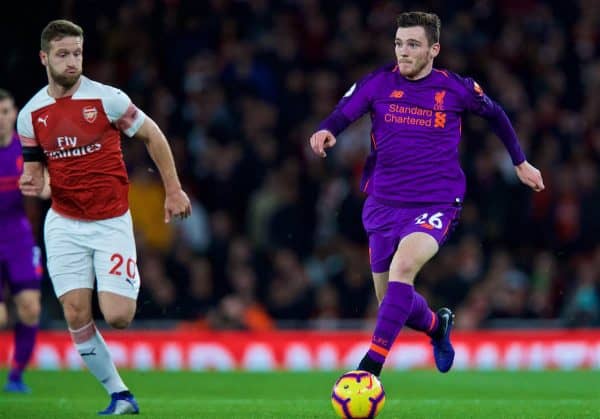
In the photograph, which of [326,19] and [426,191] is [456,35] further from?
[426,191]

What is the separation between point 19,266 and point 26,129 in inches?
127

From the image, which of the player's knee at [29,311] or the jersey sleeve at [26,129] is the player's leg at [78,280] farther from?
the player's knee at [29,311]

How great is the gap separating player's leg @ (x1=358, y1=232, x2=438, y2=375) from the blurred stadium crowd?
23.3 ft

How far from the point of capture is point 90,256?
8531 millimetres

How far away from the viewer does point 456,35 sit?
18.2 metres

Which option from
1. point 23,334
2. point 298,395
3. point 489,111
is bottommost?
point 298,395

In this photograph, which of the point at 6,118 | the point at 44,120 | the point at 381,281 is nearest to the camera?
the point at 44,120

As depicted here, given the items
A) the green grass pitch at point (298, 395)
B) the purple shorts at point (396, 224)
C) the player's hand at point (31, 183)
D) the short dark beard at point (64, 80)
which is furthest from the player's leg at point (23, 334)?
the purple shorts at point (396, 224)

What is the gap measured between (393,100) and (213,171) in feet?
26.9

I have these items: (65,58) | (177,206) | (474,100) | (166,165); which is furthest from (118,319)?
(474,100)

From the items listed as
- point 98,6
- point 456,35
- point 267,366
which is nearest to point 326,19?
point 456,35

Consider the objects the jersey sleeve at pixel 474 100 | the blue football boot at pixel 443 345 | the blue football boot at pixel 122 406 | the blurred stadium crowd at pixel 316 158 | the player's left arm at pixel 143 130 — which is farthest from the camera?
the blurred stadium crowd at pixel 316 158

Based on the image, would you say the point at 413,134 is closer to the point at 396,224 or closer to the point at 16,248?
the point at 396,224

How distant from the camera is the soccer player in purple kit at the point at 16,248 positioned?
1134 cm
